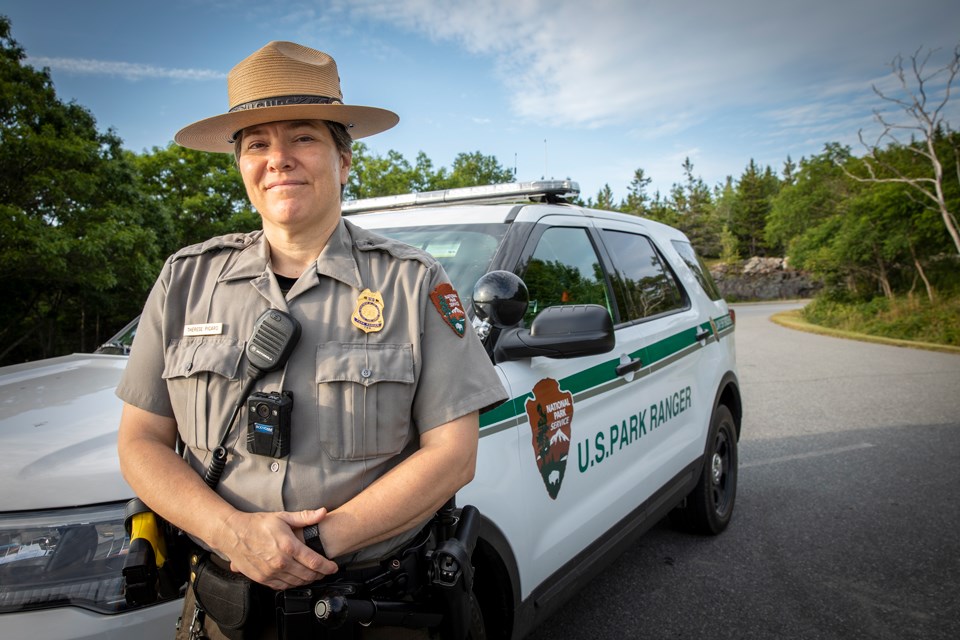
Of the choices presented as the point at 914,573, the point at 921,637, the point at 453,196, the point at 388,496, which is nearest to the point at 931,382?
the point at 914,573

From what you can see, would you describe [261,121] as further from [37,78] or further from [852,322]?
[852,322]

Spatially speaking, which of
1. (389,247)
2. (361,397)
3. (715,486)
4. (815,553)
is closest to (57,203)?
(715,486)

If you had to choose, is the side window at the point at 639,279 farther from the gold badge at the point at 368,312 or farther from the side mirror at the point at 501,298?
the gold badge at the point at 368,312

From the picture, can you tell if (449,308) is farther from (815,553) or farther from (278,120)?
(815,553)

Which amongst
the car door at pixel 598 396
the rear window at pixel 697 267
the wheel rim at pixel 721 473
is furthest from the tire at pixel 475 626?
the rear window at pixel 697 267

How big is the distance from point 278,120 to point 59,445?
44.0 inches

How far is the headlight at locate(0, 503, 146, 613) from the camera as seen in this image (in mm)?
1488

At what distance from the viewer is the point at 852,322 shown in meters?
20.0

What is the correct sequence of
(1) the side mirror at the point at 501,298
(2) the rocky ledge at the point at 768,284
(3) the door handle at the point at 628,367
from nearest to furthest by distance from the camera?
(1) the side mirror at the point at 501,298 < (3) the door handle at the point at 628,367 < (2) the rocky ledge at the point at 768,284

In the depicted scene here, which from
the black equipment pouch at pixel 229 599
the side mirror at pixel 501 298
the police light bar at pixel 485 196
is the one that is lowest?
the black equipment pouch at pixel 229 599

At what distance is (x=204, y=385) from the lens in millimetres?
1427

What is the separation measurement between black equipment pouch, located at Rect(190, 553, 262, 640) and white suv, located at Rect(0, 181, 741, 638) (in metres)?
0.30

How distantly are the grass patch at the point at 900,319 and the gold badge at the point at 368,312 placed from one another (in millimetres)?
17312

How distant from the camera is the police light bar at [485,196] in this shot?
10.3ft
